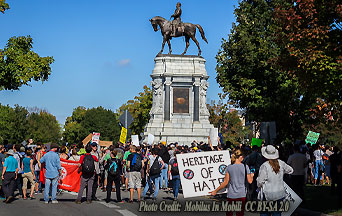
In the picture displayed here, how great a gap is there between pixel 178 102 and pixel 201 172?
27.6 meters

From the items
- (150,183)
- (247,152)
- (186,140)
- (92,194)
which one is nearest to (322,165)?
(247,152)

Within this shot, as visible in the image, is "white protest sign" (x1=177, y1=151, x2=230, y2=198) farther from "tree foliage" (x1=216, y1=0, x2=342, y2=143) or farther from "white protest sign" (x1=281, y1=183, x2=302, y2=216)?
"tree foliage" (x1=216, y1=0, x2=342, y2=143)

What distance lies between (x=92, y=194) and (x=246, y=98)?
25.7 m

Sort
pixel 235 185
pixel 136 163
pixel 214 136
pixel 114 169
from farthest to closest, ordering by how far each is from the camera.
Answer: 1. pixel 214 136
2. pixel 114 169
3. pixel 136 163
4. pixel 235 185

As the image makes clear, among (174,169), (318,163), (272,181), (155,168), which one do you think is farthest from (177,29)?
(272,181)

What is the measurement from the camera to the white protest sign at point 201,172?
1266 centimetres

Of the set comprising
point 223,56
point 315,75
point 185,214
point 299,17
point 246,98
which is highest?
point 223,56

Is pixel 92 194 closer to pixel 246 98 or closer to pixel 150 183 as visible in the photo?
pixel 150 183

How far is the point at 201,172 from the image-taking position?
506 inches

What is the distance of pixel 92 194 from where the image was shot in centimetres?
1817

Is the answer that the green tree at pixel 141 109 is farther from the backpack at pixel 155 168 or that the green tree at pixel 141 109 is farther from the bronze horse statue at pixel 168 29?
the backpack at pixel 155 168

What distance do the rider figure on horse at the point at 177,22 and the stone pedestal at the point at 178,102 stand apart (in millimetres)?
2077

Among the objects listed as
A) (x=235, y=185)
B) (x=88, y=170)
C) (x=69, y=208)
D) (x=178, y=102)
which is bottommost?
(x=69, y=208)

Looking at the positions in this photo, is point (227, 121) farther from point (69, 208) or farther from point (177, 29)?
point (69, 208)
